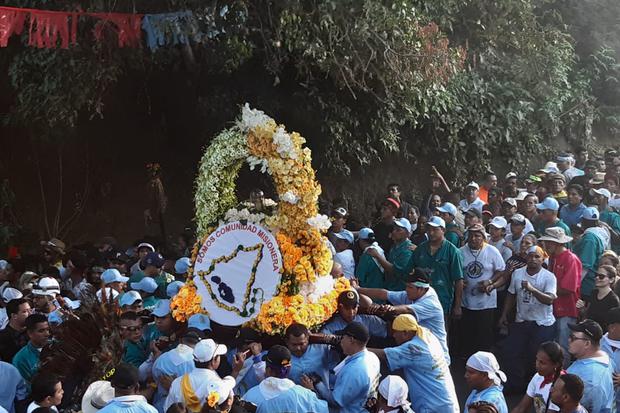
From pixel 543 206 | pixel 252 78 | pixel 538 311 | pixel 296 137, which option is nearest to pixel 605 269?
pixel 538 311

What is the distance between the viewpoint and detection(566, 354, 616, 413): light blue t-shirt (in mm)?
7473

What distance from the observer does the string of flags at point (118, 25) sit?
1252cm

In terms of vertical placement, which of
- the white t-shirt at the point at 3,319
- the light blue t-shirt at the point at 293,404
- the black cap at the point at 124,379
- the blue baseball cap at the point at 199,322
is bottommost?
the white t-shirt at the point at 3,319

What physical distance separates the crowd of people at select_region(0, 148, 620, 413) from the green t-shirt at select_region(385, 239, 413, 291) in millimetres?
18

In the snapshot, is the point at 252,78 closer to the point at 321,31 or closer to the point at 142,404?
the point at 321,31

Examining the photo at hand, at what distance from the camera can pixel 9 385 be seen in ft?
27.5

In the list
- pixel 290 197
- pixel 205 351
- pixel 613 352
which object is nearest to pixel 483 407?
pixel 205 351

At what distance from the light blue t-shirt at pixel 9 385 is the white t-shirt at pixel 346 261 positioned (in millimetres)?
4717

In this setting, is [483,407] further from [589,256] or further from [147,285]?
[589,256]

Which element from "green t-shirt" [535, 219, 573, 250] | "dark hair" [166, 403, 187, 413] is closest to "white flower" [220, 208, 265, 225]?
"dark hair" [166, 403, 187, 413]

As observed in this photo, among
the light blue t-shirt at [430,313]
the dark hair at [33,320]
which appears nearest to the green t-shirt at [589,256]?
the light blue t-shirt at [430,313]

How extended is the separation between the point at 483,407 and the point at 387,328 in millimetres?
2756

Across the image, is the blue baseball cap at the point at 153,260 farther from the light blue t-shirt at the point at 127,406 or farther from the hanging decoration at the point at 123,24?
the light blue t-shirt at the point at 127,406

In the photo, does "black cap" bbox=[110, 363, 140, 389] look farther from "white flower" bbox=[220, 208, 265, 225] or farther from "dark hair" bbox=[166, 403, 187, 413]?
"white flower" bbox=[220, 208, 265, 225]
